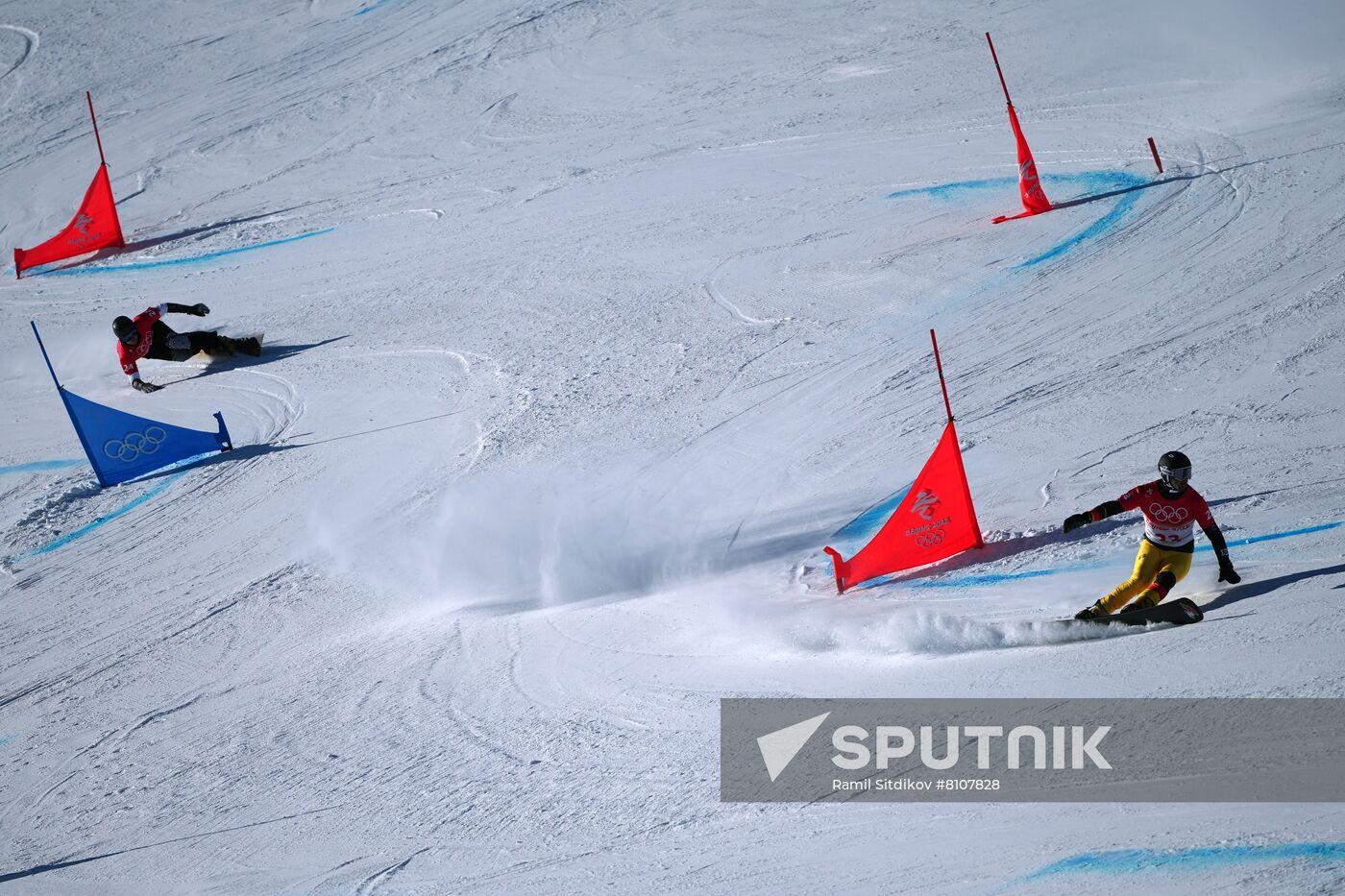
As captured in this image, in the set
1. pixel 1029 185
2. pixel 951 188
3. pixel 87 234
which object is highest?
pixel 87 234

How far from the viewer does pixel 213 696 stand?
25.7ft

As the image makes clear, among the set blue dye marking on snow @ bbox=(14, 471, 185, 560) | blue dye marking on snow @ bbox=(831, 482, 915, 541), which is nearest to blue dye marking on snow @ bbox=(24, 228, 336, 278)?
blue dye marking on snow @ bbox=(14, 471, 185, 560)

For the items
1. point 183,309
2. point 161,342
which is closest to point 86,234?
point 161,342

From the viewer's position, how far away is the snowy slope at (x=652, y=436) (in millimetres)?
6012

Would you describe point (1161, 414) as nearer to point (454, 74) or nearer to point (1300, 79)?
point (1300, 79)

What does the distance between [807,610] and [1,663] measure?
5.83 m

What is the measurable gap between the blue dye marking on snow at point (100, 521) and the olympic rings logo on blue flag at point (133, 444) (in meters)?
0.35

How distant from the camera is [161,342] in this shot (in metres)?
12.8

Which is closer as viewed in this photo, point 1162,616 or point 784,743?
point 784,743

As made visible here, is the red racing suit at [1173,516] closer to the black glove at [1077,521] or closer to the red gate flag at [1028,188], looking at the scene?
the black glove at [1077,521]

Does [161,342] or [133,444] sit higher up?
[161,342]

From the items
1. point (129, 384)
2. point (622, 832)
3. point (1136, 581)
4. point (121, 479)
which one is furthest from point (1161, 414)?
point (129, 384)

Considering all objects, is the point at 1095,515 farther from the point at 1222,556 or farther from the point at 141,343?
the point at 141,343

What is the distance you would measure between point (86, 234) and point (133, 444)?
669 centimetres
